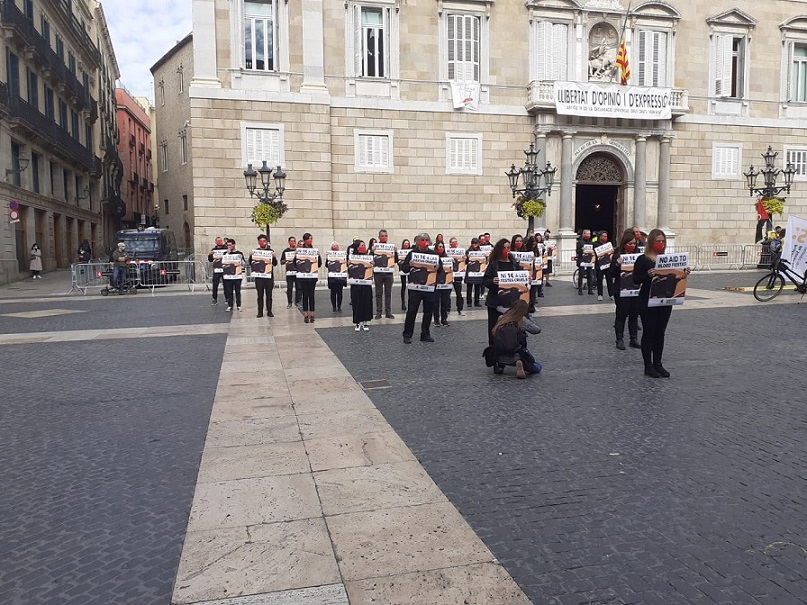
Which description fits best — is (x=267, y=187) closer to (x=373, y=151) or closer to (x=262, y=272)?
(x=373, y=151)

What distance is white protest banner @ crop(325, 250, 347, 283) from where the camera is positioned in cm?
1389

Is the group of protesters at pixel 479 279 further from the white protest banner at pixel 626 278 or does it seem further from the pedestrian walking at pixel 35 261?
the pedestrian walking at pixel 35 261

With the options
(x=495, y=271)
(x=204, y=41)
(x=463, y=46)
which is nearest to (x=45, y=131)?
(x=204, y=41)

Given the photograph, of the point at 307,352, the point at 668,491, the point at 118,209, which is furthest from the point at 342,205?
the point at 118,209

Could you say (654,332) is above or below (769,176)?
below

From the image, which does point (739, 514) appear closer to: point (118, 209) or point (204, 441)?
point (204, 441)

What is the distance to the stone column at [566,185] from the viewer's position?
27000 millimetres

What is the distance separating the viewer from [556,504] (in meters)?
3.96

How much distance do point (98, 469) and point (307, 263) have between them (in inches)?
347

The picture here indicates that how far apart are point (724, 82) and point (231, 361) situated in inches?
1122

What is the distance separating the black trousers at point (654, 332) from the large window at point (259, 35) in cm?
2070

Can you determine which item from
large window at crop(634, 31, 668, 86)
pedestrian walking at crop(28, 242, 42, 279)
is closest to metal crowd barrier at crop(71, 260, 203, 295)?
pedestrian walking at crop(28, 242, 42, 279)

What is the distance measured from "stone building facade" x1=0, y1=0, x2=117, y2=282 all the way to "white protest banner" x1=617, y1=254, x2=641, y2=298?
23.1 metres

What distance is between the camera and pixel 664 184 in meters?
28.2
